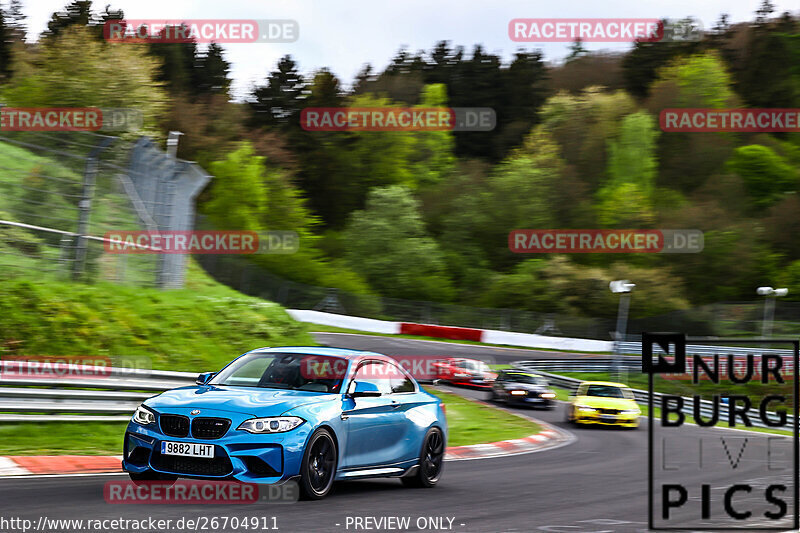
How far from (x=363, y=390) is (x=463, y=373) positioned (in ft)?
79.7

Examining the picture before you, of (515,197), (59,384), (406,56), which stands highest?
(406,56)

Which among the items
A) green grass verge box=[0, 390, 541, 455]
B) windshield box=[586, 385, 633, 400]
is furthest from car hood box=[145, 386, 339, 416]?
windshield box=[586, 385, 633, 400]

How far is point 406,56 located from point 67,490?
9707 centimetres

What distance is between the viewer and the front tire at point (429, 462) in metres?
10.7

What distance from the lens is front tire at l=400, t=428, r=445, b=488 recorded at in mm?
10703

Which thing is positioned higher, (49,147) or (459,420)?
(49,147)

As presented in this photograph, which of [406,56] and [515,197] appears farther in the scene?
[406,56]

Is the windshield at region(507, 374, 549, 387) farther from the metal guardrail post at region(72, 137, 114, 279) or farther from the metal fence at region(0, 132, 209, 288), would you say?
the metal guardrail post at region(72, 137, 114, 279)

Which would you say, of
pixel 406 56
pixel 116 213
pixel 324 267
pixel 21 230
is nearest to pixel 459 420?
pixel 116 213

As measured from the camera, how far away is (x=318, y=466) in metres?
8.85

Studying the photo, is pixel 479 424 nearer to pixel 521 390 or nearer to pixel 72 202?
pixel 521 390

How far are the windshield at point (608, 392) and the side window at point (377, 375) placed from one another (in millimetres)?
15621

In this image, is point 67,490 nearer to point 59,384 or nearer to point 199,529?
point 199,529

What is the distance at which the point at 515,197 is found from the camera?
235 feet
